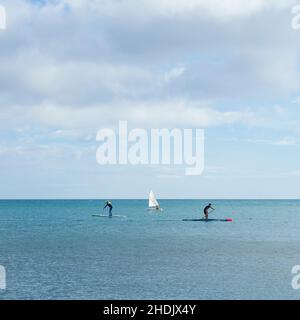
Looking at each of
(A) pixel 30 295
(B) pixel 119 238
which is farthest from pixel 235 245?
(A) pixel 30 295

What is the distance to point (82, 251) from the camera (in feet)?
169

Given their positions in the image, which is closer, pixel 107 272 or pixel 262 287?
pixel 262 287
